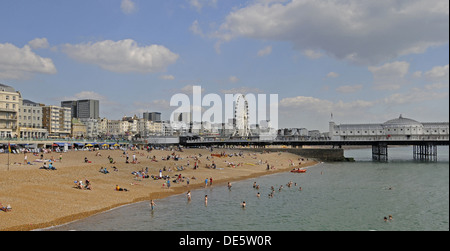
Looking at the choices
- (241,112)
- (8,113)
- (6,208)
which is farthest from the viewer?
(241,112)

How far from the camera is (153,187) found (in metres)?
43.4

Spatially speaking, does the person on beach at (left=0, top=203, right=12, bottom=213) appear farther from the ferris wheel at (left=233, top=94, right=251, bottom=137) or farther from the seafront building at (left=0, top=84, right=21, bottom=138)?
the ferris wheel at (left=233, top=94, right=251, bottom=137)

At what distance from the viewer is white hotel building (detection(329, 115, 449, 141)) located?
13766 centimetres

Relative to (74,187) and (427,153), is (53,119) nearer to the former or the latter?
(74,187)

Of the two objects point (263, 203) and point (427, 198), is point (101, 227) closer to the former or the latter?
point (263, 203)

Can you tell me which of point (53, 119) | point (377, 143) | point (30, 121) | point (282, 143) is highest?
point (53, 119)

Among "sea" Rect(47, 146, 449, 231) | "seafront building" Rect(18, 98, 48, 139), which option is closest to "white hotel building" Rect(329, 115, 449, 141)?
"sea" Rect(47, 146, 449, 231)

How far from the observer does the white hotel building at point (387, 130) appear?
452 ft

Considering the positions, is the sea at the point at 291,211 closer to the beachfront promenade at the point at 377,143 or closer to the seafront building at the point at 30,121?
the beachfront promenade at the point at 377,143

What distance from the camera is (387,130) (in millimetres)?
144375

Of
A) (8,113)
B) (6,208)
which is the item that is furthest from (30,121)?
(6,208)

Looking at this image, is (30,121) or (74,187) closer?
(74,187)
